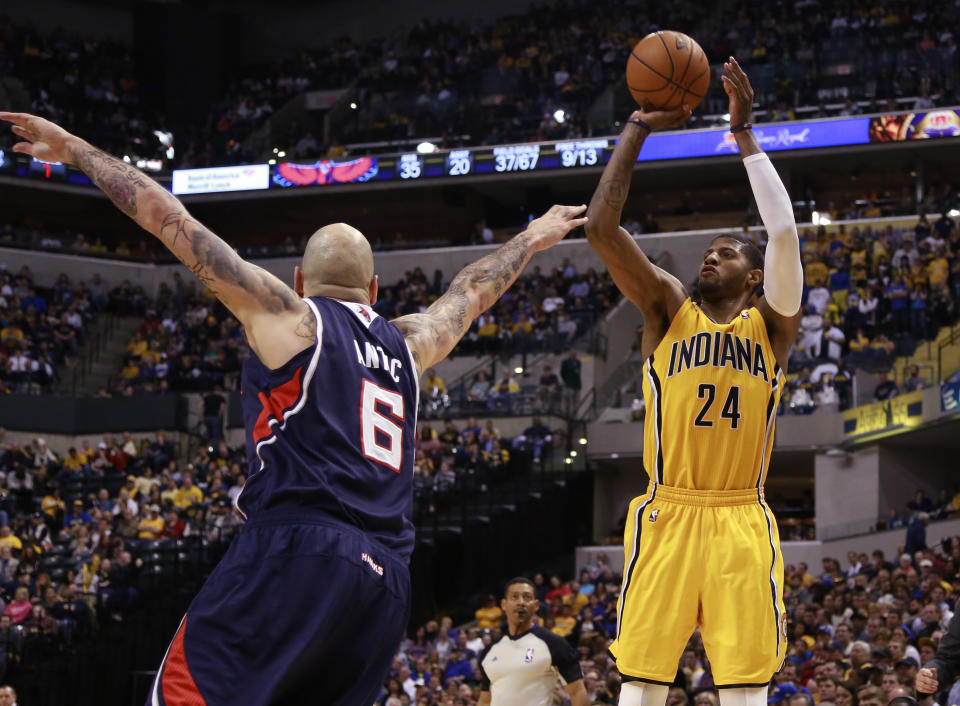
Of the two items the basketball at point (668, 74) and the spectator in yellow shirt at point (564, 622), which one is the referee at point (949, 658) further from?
the spectator in yellow shirt at point (564, 622)

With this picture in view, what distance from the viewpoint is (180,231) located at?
394 cm

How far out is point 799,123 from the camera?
30812 millimetres

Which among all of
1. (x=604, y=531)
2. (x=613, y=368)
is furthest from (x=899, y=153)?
(x=604, y=531)

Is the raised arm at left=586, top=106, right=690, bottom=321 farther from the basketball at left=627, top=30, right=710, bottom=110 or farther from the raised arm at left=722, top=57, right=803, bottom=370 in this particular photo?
the raised arm at left=722, top=57, right=803, bottom=370

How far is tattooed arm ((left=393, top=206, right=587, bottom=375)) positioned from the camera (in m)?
4.42

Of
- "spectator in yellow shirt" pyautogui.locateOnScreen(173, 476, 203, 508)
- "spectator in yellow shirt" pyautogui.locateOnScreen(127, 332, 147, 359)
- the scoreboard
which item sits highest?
the scoreboard

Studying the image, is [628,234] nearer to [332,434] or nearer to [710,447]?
[710,447]

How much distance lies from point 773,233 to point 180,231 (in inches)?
101

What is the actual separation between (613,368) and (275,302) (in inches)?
945

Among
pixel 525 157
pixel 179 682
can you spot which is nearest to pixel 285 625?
pixel 179 682

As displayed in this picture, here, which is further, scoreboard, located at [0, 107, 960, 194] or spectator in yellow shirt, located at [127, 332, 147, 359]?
spectator in yellow shirt, located at [127, 332, 147, 359]

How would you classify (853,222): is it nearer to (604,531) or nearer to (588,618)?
(604,531)

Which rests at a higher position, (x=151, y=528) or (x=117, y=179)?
(x=117, y=179)

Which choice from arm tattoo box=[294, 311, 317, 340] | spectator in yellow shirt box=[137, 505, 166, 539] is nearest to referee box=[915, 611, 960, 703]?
arm tattoo box=[294, 311, 317, 340]
